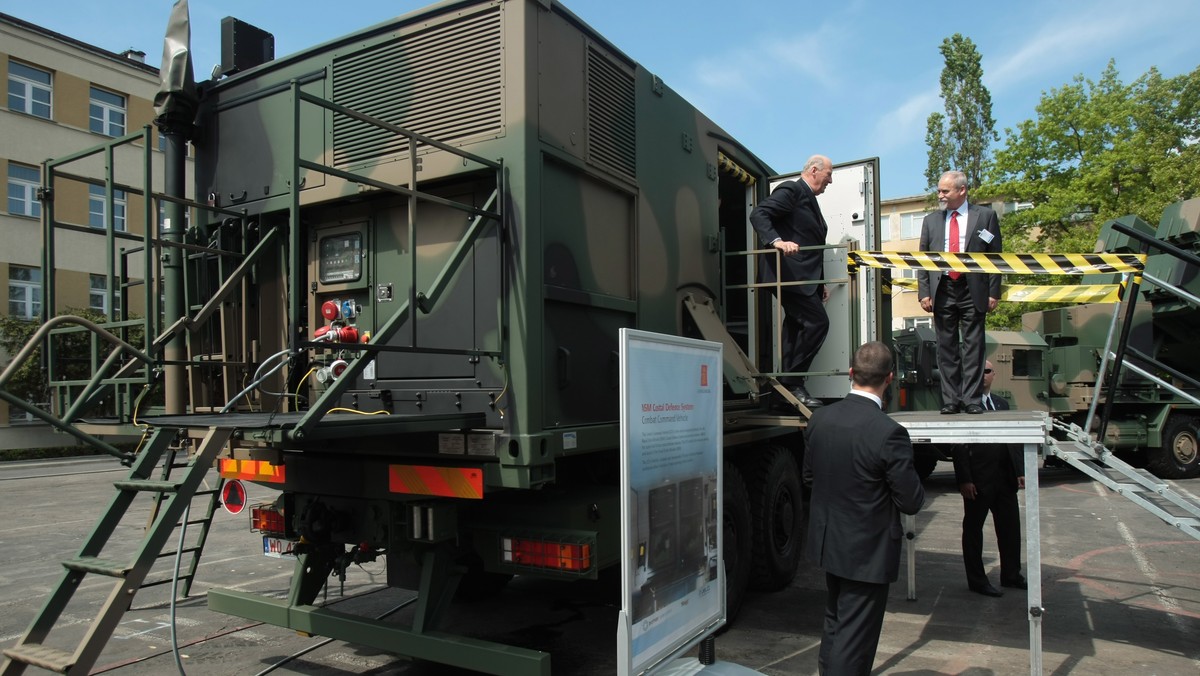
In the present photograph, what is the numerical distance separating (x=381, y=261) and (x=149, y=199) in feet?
4.05

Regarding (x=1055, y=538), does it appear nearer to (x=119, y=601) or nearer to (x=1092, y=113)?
(x=119, y=601)

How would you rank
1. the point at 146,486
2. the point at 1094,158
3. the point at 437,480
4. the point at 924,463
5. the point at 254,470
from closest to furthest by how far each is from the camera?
the point at 146,486
the point at 437,480
the point at 254,470
the point at 924,463
the point at 1094,158

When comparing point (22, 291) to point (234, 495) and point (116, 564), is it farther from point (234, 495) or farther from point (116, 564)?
point (116, 564)

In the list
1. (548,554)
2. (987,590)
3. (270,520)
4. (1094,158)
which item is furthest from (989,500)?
(1094,158)

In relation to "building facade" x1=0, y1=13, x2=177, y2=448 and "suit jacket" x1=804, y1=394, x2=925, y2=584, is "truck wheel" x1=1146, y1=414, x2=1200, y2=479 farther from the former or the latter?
"building facade" x1=0, y1=13, x2=177, y2=448

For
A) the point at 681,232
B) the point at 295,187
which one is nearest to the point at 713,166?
the point at 681,232

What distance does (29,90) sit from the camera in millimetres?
24266

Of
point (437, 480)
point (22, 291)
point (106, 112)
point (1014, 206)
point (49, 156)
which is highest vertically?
point (106, 112)

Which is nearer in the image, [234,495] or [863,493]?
[863,493]

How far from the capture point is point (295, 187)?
3.25 m

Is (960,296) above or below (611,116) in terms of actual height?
below

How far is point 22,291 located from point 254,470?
81.8 feet

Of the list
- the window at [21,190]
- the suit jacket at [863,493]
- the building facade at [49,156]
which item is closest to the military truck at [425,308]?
the suit jacket at [863,493]

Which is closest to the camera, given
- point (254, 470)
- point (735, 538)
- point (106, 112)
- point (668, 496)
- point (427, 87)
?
point (668, 496)
